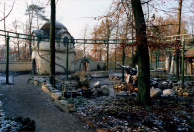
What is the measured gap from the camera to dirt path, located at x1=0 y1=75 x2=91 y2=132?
220 inches

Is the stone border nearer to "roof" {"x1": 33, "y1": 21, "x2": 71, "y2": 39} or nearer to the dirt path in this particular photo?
the dirt path

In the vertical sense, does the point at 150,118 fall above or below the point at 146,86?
below

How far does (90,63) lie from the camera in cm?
3438

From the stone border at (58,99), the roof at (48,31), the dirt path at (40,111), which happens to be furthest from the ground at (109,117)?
the roof at (48,31)

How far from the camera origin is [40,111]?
7.29 metres

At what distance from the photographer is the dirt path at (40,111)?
18.4 feet

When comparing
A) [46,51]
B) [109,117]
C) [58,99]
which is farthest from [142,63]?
[46,51]

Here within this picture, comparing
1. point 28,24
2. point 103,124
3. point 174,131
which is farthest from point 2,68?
point 174,131

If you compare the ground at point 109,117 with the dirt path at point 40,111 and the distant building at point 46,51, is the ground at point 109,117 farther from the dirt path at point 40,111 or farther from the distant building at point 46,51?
the distant building at point 46,51

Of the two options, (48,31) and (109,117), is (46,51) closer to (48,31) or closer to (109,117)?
(48,31)

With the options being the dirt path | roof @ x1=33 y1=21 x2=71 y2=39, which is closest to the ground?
the dirt path

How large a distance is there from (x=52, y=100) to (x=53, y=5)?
635 centimetres

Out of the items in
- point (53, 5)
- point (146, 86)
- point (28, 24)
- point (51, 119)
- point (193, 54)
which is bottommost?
point (51, 119)

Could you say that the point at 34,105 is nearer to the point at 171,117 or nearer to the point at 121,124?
the point at 121,124
